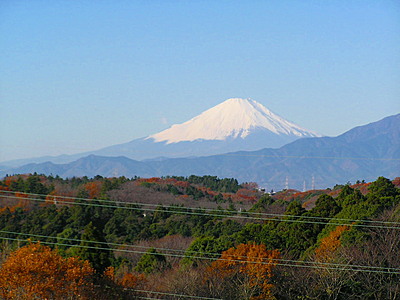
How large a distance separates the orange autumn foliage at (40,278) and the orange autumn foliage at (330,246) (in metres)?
8.48

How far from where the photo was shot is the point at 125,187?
1874 inches

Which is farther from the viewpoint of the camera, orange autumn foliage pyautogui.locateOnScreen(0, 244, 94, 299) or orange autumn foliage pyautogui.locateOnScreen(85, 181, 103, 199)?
orange autumn foliage pyautogui.locateOnScreen(85, 181, 103, 199)

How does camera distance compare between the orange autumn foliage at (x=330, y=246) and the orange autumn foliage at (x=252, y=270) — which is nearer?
the orange autumn foliage at (x=252, y=270)

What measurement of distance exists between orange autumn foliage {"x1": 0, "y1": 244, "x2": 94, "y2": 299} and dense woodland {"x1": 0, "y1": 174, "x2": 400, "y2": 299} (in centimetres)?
2

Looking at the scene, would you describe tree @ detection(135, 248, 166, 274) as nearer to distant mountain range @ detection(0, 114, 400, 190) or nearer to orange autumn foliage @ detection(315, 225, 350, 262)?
orange autumn foliage @ detection(315, 225, 350, 262)

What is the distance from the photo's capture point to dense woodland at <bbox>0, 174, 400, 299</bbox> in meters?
13.6

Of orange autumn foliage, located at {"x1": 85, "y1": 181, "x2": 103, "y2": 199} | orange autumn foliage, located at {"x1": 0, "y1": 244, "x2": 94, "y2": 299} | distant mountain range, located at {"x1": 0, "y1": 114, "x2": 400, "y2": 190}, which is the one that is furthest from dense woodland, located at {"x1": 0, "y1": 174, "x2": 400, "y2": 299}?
distant mountain range, located at {"x1": 0, "y1": 114, "x2": 400, "y2": 190}

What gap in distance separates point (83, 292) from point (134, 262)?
15.2 metres

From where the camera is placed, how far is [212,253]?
76.5ft

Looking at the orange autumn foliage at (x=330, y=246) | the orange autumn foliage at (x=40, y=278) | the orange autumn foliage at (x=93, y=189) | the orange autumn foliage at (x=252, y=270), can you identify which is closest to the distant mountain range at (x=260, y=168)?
the orange autumn foliage at (x=93, y=189)

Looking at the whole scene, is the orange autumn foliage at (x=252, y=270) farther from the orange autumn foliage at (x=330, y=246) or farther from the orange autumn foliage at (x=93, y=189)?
the orange autumn foliage at (x=93, y=189)

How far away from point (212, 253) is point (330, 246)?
16.3 ft

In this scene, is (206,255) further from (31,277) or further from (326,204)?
(31,277)

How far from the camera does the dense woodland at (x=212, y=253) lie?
13594mm
